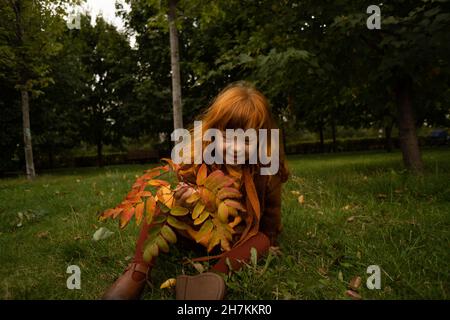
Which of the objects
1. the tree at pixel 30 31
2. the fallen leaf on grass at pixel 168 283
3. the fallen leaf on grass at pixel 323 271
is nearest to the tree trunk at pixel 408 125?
the fallen leaf on grass at pixel 323 271

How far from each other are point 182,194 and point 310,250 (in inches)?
42.1

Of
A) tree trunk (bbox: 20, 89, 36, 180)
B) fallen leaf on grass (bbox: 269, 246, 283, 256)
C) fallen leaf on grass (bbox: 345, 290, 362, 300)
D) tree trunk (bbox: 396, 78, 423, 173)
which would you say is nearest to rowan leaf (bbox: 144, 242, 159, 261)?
fallen leaf on grass (bbox: 269, 246, 283, 256)

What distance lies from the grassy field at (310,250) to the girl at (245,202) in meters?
0.12

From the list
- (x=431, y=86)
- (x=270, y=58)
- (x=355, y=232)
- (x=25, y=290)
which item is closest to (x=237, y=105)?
(x=355, y=232)

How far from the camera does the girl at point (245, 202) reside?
1.79 m

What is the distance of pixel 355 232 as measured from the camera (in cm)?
Result: 276

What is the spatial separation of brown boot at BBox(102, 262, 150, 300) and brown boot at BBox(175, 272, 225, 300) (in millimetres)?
220

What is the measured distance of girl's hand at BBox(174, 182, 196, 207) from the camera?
1854mm

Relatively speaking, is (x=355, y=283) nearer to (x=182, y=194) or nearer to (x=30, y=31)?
(x=182, y=194)

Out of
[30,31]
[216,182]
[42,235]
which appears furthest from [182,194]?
[30,31]

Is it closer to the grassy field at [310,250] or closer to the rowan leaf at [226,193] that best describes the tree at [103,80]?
the grassy field at [310,250]

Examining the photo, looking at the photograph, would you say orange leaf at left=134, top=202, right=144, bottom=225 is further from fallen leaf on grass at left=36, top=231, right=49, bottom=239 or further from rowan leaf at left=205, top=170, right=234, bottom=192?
fallen leaf on grass at left=36, top=231, right=49, bottom=239

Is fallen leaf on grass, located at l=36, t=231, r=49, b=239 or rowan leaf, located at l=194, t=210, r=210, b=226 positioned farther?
fallen leaf on grass, located at l=36, t=231, r=49, b=239

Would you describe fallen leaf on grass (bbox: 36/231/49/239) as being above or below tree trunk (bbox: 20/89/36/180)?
below
